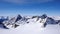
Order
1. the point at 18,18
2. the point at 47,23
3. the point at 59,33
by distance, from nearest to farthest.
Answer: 1. the point at 59,33
2. the point at 47,23
3. the point at 18,18

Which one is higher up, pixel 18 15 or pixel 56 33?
pixel 18 15

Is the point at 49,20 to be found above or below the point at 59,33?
above

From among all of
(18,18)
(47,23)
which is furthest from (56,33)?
(18,18)

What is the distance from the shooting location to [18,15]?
63531 mm

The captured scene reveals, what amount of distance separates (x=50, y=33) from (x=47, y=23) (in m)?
6.81

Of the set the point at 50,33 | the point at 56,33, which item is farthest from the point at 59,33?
the point at 50,33

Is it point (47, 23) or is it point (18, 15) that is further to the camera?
point (18, 15)

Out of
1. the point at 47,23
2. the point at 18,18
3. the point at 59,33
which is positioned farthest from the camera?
the point at 18,18

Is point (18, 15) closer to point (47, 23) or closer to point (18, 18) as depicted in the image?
point (18, 18)

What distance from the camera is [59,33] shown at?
1595cm

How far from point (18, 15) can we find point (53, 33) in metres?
49.4

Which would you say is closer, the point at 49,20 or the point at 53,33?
the point at 53,33

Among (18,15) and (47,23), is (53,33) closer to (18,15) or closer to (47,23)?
(47,23)

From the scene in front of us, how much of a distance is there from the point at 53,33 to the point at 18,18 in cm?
4838
